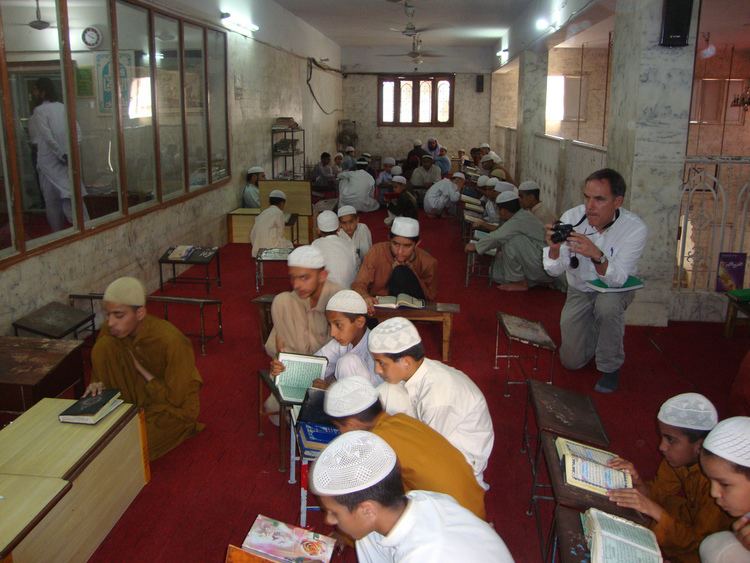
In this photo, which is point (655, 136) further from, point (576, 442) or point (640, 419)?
point (576, 442)

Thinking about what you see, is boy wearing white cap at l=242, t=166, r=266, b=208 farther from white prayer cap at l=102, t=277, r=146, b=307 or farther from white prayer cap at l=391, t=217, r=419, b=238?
white prayer cap at l=102, t=277, r=146, b=307

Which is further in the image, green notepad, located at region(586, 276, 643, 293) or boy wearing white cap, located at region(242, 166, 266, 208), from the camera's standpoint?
boy wearing white cap, located at region(242, 166, 266, 208)

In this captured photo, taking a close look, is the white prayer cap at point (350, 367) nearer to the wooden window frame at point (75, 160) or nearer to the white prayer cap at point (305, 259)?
the white prayer cap at point (305, 259)

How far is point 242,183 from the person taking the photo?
11.4 metres

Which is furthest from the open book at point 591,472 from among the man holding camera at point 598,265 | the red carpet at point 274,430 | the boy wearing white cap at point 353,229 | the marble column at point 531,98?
the marble column at point 531,98

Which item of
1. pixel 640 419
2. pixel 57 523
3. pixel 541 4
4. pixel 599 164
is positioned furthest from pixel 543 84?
pixel 57 523

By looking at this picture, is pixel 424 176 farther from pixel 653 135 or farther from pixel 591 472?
pixel 591 472

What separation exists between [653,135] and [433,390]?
429 cm

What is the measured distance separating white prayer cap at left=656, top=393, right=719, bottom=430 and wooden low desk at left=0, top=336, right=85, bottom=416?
11.7ft

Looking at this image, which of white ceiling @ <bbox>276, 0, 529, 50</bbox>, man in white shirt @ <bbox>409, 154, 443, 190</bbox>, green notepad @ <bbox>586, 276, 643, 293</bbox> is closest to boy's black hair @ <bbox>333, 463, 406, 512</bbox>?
green notepad @ <bbox>586, 276, 643, 293</bbox>

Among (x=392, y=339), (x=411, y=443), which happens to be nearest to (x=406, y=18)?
(x=392, y=339)

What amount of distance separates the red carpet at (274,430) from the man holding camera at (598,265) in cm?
25

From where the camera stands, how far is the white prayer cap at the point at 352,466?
1906 mm

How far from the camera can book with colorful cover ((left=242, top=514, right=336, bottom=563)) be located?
2.59 metres
